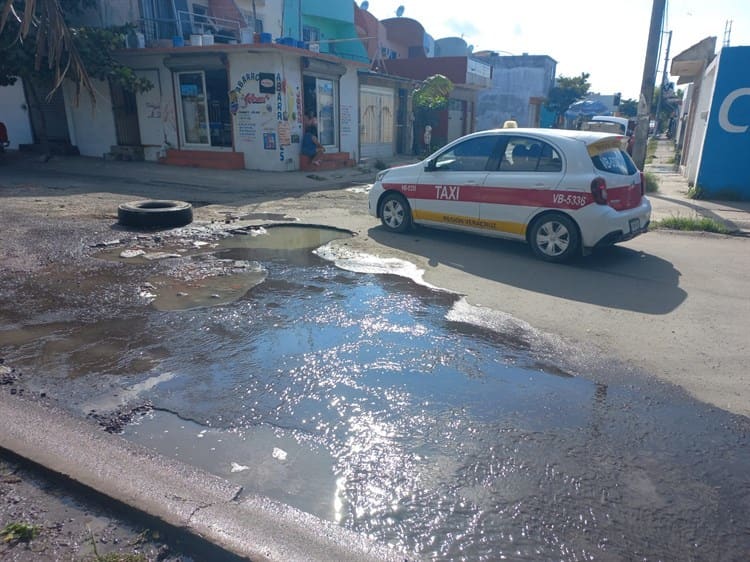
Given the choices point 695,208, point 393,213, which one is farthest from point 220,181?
point 695,208

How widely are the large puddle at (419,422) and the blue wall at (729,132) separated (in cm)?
1067

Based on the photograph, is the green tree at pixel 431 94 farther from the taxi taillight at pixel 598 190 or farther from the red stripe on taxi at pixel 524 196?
the taxi taillight at pixel 598 190

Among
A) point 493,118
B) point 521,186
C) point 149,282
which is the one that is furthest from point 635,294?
point 493,118

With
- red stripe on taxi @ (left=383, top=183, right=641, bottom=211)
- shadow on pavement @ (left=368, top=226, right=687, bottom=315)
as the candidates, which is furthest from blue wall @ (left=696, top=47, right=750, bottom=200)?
red stripe on taxi @ (left=383, top=183, right=641, bottom=211)

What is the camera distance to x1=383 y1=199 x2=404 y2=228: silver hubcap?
28.9 ft

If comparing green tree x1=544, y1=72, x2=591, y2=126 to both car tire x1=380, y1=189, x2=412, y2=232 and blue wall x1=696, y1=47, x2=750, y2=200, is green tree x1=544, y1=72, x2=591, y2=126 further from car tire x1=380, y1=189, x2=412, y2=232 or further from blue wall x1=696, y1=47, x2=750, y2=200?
car tire x1=380, y1=189, x2=412, y2=232

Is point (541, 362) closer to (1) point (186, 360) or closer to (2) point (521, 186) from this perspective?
(1) point (186, 360)

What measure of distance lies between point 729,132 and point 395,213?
9.14 m

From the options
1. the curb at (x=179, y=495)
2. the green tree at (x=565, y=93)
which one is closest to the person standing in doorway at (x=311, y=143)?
the curb at (x=179, y=495)

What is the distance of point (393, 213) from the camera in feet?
29.1

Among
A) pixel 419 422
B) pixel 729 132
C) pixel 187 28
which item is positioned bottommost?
pixel 419 422

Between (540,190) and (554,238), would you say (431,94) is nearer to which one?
(540,190)

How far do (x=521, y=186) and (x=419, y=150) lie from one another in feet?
61.8

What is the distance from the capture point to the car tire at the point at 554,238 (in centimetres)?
698
